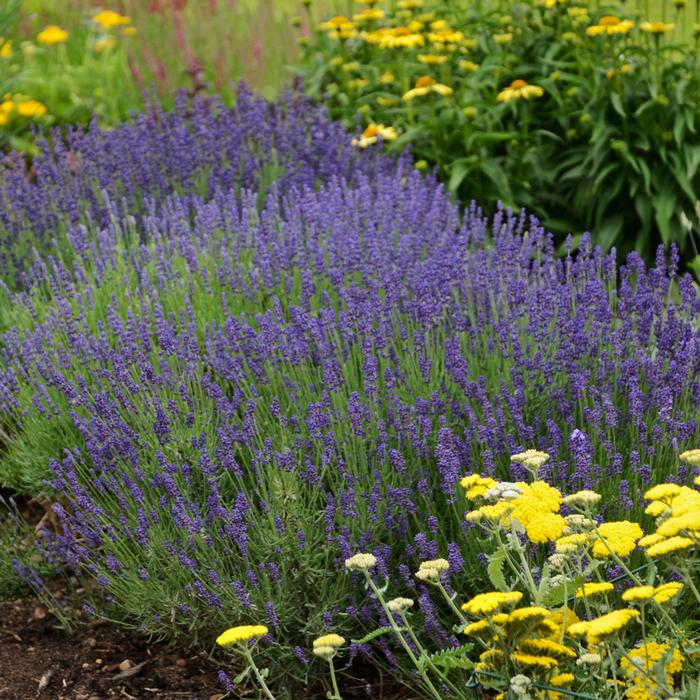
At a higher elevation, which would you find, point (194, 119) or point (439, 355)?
point (194, 119)

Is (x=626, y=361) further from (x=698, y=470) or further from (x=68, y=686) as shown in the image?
(x=68, y=686)

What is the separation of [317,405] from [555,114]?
3410 mm

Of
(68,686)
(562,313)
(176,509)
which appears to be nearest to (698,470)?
(562,313)

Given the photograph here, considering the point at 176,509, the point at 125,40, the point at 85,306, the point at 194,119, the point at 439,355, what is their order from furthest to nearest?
the point at 125,40
the point at 194,119
the point at 85,306
the point at 439,355
the point at 176,509

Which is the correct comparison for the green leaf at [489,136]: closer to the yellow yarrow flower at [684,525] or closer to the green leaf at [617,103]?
the green leaf at [617,103]

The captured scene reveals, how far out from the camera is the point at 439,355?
348cm

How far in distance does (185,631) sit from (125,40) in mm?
6525

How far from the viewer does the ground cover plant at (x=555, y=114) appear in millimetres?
5609

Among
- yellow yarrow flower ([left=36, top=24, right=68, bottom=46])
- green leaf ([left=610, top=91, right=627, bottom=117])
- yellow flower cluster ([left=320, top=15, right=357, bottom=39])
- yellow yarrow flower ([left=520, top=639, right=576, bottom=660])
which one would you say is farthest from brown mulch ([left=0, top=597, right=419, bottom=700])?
yellow yarrow flower ([left=36, top=24, right=68, bottom=46])

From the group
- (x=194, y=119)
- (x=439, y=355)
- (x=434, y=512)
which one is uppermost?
(x=194, y=119)

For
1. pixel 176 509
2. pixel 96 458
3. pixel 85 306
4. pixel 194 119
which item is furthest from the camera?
pixel 194 119

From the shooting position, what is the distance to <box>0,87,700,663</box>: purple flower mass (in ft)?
9.66

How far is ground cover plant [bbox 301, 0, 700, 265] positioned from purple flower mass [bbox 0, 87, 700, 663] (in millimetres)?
1664

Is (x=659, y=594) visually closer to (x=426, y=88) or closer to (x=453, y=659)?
(x=453, y=659)
